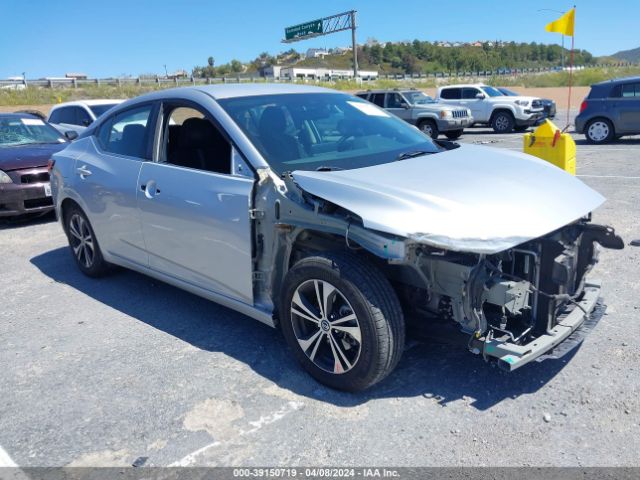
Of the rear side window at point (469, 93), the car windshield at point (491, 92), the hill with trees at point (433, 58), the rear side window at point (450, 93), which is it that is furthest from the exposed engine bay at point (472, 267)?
the hill with trees at point (433, 58)

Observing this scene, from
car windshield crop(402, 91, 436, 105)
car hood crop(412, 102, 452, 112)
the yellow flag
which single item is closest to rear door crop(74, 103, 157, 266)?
the yellow flag

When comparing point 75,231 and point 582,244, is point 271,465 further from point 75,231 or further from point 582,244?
point 75,231

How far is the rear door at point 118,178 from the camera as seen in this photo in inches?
173

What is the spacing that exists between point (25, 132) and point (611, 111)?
43.6 ft

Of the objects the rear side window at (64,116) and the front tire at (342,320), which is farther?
the rear side window at (64,116)

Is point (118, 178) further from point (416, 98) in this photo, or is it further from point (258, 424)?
point (416, 98)

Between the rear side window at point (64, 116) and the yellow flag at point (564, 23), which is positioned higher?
the yellow flag at point (564, 23)

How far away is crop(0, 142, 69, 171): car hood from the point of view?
7.71m

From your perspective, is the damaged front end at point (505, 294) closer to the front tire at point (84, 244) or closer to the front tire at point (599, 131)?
the front tire at point (84, 244)

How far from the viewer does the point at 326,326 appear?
3.21 meters

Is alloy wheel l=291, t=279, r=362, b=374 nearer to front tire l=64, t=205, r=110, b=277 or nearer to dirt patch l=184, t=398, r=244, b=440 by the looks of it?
dirt patch l=184, t=398, r=244, b=440

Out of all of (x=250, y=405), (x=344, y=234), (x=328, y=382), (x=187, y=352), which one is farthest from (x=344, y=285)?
(x=187, y=352)

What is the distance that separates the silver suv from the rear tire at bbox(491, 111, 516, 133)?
3.51 ft

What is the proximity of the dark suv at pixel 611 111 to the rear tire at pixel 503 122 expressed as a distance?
5.05 meters
